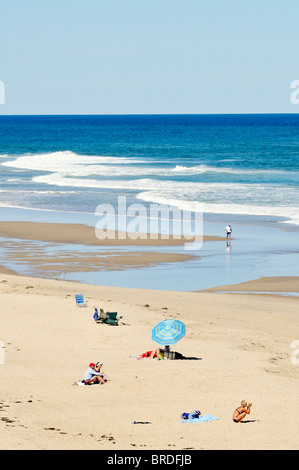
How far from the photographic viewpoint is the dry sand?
1002 centimetres

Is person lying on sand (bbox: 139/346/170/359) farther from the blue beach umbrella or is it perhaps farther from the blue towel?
the blue towel

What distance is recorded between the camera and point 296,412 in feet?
36.3

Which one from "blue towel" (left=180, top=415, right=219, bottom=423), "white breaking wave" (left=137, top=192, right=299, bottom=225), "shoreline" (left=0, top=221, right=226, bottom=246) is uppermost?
"white breaking wave" (left=137, top=192, right=299, bottom=225)

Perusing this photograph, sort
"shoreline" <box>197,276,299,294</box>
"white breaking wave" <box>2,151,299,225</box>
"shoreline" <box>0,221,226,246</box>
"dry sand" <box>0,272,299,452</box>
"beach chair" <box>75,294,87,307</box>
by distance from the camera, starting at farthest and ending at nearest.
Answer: "white breaking wave" <box>2,151,299,225</box> → "shoreline" <box>0,221,226,246</box> → "shoreline" <box>197,276,299,294</box> → "beach chair" <box>75,294,87,307</box> → "dry sand" <box>0,272,299,452</box>

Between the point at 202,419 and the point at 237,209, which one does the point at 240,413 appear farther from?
the point at 237,209

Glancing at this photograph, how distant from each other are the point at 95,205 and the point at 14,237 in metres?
11.5

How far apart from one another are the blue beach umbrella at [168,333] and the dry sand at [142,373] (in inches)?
16.3

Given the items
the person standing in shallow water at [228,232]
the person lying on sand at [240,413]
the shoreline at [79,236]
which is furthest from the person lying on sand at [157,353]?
the person standing in shallow water at [228,232]

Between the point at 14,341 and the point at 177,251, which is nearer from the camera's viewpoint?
the point at 14,341

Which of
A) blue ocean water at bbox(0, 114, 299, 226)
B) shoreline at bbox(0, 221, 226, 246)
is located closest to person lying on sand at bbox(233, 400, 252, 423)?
shoreline at bbox(0, 221, 226, 246)

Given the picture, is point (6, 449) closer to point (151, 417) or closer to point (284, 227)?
point (151, 417)

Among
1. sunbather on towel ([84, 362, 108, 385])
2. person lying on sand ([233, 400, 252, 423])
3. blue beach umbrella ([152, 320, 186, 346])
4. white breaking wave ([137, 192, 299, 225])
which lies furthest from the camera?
white breaking wave ([137, 192, 299, 225])

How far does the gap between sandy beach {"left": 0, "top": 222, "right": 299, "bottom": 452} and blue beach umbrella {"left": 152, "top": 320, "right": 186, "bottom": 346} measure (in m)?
0.43
